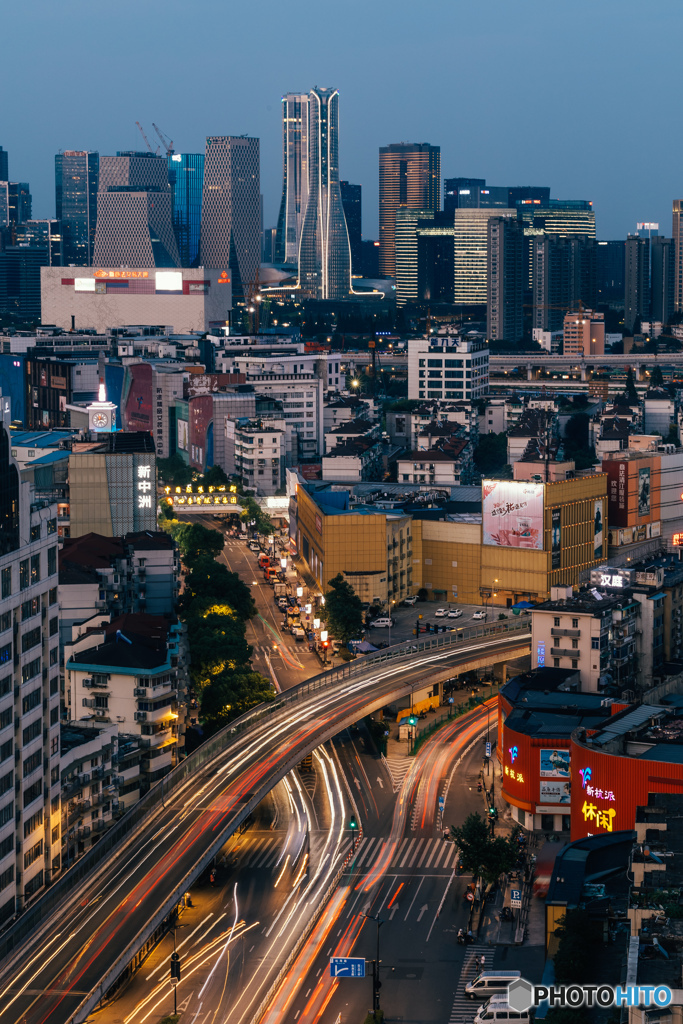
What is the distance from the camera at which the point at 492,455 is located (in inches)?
4692

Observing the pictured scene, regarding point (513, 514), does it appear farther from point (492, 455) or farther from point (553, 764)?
point (492, 455)

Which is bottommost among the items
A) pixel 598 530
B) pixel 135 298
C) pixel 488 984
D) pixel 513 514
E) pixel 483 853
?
pixel 488 984

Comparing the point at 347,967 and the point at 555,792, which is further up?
the point at 555,792

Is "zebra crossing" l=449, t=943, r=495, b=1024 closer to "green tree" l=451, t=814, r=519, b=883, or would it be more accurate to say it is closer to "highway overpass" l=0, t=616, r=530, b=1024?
"green tree" l=451, t=814, r=519, b=883

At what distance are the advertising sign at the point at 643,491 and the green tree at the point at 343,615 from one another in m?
18.2

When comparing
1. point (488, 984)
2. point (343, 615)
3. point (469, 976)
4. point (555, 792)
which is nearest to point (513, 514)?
point (343, 615)

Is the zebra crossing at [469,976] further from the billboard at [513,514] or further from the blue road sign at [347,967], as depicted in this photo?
the billboard at [513,514]

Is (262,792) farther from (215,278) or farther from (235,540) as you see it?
(215,278)

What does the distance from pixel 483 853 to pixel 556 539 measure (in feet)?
110

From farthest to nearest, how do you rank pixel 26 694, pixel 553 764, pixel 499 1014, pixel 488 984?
pixel 553 764 → pixel 26 694 → pixel 488 984 → pixel 499 1014

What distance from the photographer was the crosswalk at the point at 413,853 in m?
41.7

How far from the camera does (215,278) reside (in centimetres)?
18350

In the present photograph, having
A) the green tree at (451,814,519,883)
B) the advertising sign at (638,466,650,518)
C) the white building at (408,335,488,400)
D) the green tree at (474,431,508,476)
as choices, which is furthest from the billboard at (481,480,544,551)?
the white building at (408,335,488,400)

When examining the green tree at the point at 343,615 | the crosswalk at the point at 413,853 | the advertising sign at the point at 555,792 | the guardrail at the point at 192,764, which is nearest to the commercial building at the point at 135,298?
the green tree at the point at 343,615
